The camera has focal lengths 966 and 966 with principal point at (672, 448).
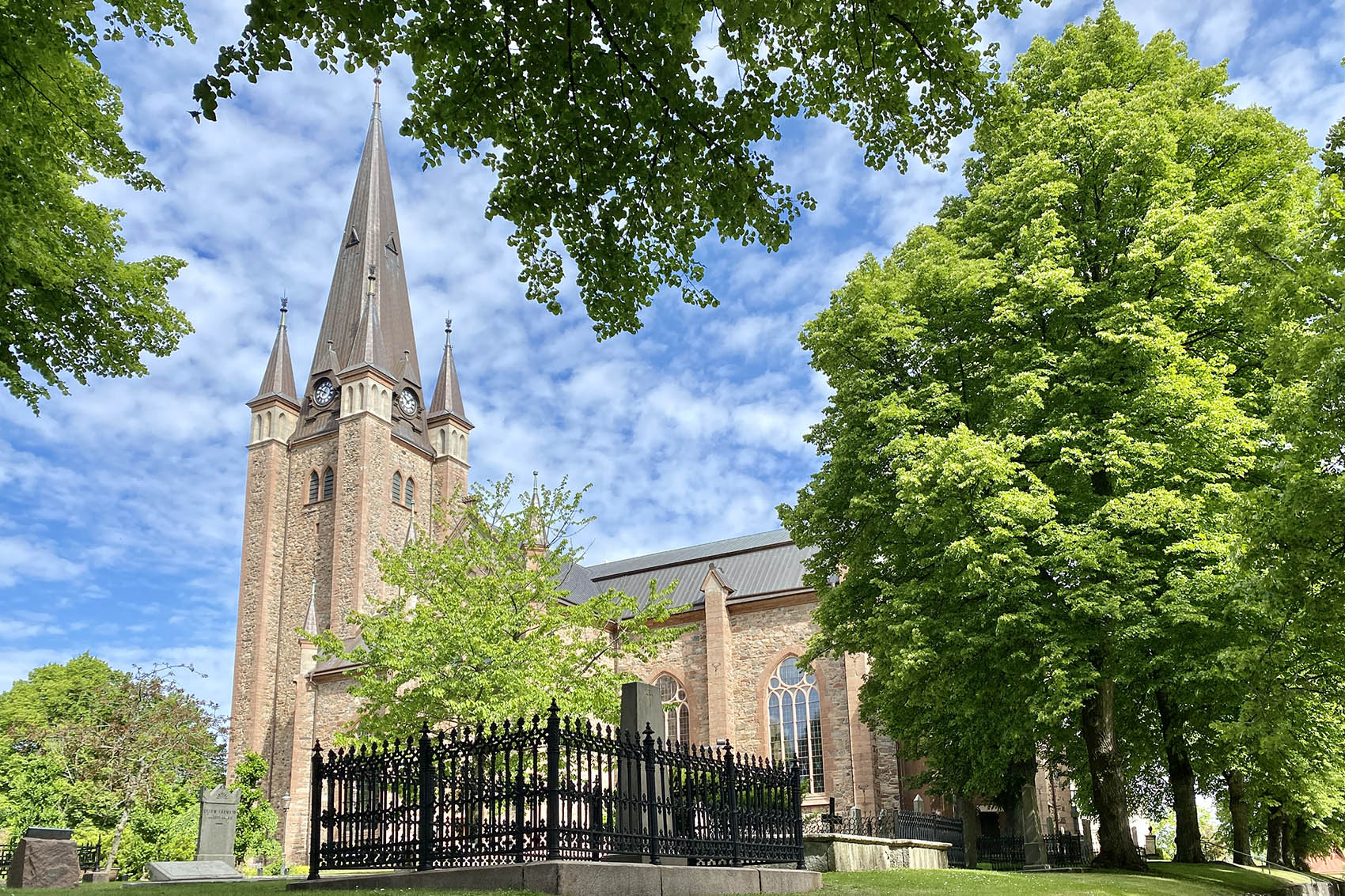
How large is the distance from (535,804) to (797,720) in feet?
88.4

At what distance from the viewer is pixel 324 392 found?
49.2m

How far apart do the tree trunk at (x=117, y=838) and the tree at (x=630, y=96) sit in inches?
1037

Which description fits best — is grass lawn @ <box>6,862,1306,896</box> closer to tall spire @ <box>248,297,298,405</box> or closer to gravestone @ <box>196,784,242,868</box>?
gravestone @ <box>196,784,242,868</box>

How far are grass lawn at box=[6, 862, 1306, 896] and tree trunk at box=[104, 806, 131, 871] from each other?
18175mm

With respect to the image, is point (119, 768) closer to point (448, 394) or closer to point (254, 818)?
point (254, 818)

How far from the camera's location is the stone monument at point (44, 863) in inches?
544

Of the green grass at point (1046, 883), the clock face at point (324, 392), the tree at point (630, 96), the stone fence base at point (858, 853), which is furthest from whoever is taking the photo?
the clock face at point (324, 392)

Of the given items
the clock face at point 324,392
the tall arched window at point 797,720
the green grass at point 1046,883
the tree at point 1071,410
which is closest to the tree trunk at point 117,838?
the tall arched window at point 797,720

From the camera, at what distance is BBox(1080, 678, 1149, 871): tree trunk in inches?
607

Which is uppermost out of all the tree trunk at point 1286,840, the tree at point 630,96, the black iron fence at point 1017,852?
the tree at point 630,96

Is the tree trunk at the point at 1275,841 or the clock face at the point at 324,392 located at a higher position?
the clock face at the point at 324,392

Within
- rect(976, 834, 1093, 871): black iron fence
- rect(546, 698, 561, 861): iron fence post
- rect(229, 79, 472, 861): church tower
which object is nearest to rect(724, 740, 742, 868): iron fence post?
rect(546, 698, 561, 861): iron fence post

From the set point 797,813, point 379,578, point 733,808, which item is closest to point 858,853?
point 797,813

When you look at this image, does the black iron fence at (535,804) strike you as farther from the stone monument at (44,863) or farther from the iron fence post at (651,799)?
the stone monument at (44,863)
